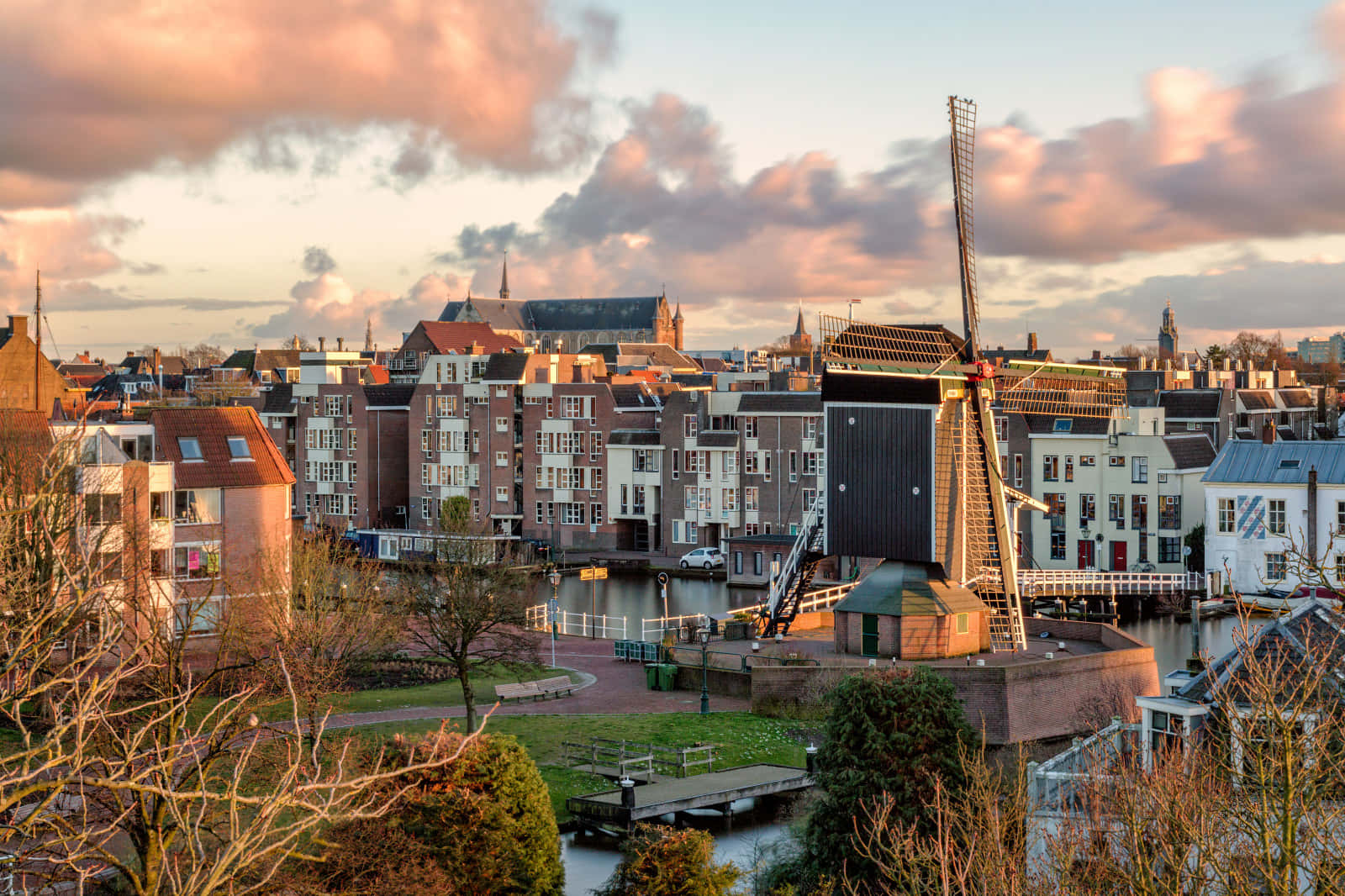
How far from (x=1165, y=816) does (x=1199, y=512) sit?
58.2 metres

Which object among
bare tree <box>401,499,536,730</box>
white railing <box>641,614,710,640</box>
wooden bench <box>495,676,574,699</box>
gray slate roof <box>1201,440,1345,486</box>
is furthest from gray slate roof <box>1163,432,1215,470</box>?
wooden bench <box>495,676,574,699</box>

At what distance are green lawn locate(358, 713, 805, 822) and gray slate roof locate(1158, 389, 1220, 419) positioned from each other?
4626cm

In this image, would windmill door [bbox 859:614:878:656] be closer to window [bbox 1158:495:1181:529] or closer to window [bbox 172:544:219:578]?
window [bbox 172:544:219:578]

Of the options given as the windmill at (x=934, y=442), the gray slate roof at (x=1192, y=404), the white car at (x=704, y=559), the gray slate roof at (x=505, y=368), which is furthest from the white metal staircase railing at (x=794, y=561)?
the gray slate roof at (x=505, y=368)

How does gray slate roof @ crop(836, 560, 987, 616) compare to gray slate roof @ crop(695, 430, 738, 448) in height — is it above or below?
below

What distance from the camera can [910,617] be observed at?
40.5m

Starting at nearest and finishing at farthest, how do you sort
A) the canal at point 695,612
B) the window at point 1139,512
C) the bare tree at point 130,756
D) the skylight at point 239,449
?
the bare tree at point 130,756, the canal at point 695,612, the skylight at point 239,449, the window at point 1139,512

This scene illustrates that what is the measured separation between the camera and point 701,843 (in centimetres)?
2122

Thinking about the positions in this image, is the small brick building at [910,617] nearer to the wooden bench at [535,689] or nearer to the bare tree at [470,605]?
Answer: the wooden bench at [535,689]

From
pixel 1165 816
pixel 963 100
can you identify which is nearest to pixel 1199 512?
pixel 963 100

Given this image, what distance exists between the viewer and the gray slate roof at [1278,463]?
62188mm

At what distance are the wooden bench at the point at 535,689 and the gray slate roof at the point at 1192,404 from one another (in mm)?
46385

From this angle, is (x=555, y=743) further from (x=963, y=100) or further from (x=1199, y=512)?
(x=1199, y=512)

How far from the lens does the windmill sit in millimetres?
42062
